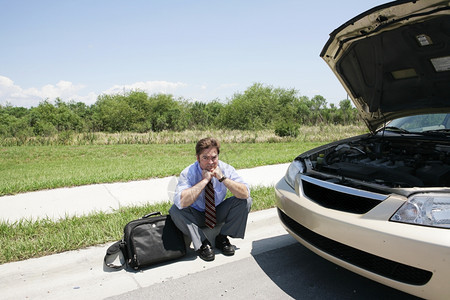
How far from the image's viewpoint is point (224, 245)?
9.96ft

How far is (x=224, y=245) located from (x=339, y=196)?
132cm

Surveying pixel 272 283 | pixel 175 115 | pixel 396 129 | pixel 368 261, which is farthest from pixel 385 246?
pixel 175 115

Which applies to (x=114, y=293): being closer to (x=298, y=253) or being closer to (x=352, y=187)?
(x=298, y=253)

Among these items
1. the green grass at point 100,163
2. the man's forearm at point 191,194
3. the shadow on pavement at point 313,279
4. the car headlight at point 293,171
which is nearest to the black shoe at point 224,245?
the shadow on pavement at point 313,279

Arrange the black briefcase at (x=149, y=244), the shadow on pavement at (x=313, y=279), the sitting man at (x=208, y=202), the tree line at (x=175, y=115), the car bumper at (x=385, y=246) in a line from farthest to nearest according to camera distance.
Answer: the tree line at (x=175, y=115) → the sitting man at (x=208, y=202) → the black briefcase at (x=149, y=244) → the shadow on pavement at (x=313, y=279) → the car bumper at (x=385, y=246)

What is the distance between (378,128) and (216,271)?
247cm

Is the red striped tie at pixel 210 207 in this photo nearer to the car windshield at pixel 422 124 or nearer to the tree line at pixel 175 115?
the car windshield at pixel 422 124

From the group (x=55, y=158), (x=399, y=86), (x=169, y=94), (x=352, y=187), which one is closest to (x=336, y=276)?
(x=352, y=187)

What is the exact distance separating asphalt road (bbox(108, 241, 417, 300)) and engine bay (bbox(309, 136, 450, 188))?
2.71 ft

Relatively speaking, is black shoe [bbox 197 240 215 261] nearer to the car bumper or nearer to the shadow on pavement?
the shadow on pavement

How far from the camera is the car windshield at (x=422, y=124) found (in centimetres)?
302

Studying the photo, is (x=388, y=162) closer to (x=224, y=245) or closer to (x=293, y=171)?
(x=293, y=171)

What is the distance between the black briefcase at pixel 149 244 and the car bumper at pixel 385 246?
1.22 metres

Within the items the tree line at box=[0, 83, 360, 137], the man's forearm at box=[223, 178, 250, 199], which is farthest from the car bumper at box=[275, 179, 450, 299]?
the tree line at box=[0, 83, 360, 137]
